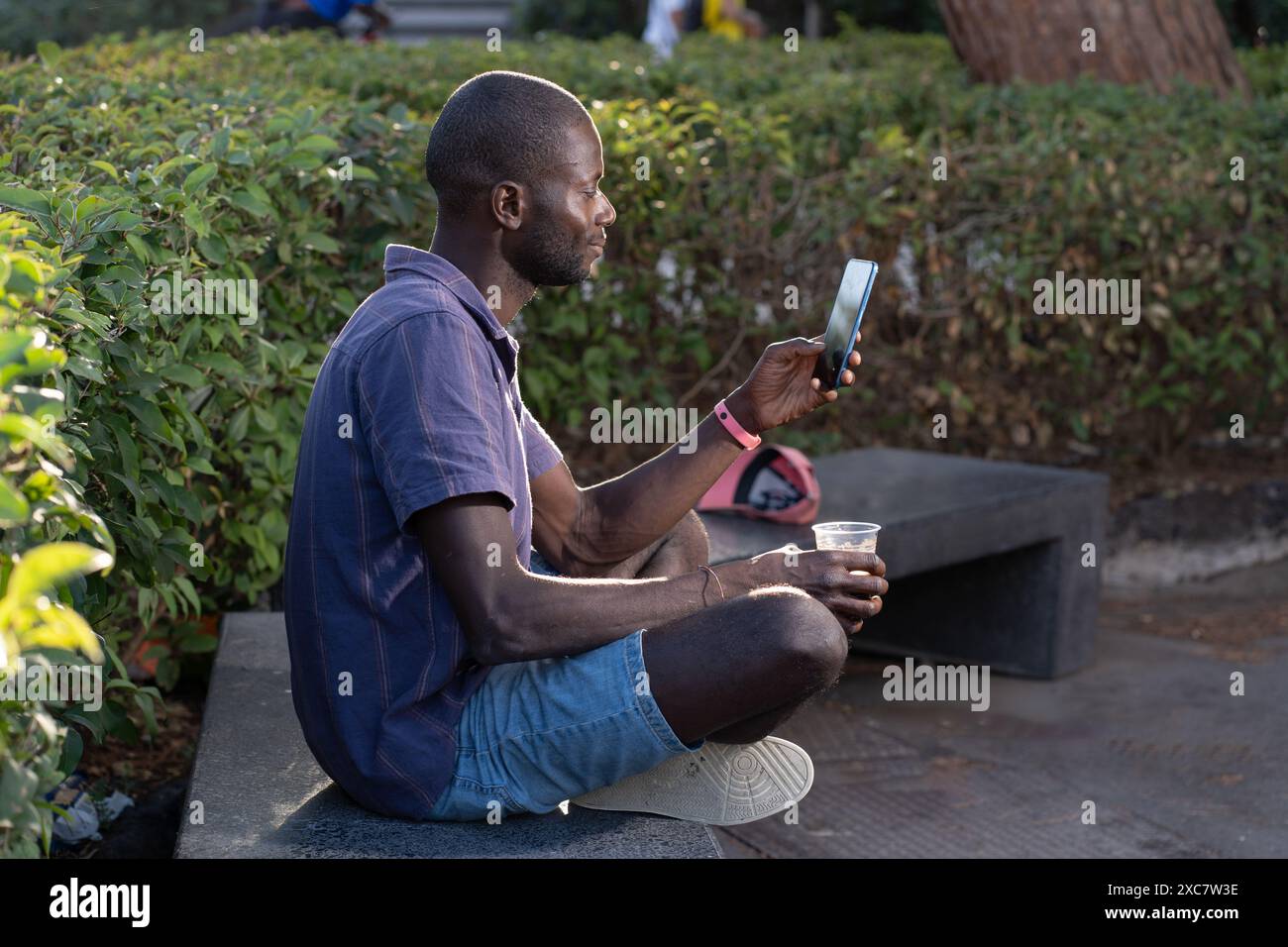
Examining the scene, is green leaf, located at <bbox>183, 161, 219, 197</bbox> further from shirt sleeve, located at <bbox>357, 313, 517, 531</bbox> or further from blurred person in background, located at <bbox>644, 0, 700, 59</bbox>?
blurred person in background, located at <bbox>644, 0, 700, 59</bbox>

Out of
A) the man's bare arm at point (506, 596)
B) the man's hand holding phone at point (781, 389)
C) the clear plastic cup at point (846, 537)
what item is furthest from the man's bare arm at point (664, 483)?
the man's bare arm at point (506, 596)

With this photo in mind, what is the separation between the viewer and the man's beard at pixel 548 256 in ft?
→ 9.37

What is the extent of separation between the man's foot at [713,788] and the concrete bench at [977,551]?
5.99ft

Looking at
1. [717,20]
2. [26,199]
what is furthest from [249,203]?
[717,20]

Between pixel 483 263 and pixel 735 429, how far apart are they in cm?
71

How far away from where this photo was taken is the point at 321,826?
271 cm

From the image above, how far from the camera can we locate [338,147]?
4.25m

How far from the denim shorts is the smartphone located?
0.81 m

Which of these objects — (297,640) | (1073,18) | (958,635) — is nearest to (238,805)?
(297,640)

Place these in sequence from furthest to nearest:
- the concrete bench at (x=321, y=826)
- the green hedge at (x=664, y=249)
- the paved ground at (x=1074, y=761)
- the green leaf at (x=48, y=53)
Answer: the green leaf at (x=48, y=53) → the paved ground at (x=1074, y=761) → the green hedge at (x=664, y=249) → the concrete bench at (x=321, y=826)

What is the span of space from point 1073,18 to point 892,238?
7.90 feet

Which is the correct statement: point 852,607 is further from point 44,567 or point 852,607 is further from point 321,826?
point 44,567

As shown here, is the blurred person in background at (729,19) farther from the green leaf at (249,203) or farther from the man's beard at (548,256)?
the man's beard at (548,256)

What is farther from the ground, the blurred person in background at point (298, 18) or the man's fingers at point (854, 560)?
the blurred person in background at point (298, 18)
